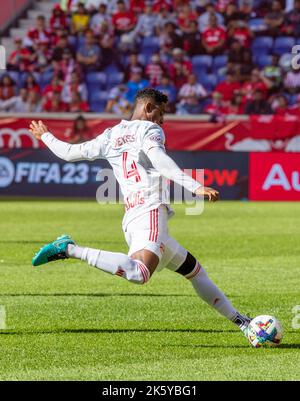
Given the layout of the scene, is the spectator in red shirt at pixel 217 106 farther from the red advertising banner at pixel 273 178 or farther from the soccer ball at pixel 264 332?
the soccer ball at pixel 264 332

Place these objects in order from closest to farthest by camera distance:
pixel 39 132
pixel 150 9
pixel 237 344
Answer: pixel 237 344
pixel 39 132
pixel 150 9

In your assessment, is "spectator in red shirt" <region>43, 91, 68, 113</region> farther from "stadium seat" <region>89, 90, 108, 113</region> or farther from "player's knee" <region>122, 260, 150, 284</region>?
"player's knee" <region>122, 260, 150, 284</region>

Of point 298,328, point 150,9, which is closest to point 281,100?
point 150,9

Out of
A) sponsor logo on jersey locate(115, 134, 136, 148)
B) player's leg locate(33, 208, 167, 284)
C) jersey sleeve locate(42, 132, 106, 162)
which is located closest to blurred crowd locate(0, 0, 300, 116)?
jersey sleeve locate(42, 132, 106, 162)

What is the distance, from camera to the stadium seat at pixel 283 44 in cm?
2905

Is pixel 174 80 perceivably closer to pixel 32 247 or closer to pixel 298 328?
pixel 32 247

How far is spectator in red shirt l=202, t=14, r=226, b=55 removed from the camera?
29.3 metres

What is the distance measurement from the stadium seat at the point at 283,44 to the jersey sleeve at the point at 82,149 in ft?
68.0

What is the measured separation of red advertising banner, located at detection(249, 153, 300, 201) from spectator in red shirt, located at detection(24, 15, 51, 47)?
9235mm

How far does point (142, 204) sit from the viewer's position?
8484 mm

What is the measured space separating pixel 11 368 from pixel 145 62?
2283cm

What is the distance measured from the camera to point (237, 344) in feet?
28.6

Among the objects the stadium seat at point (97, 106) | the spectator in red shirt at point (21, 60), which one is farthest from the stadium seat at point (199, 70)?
the spectator in red shirt at point (21, 60)

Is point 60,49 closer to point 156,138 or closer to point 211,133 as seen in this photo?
point 211,133
